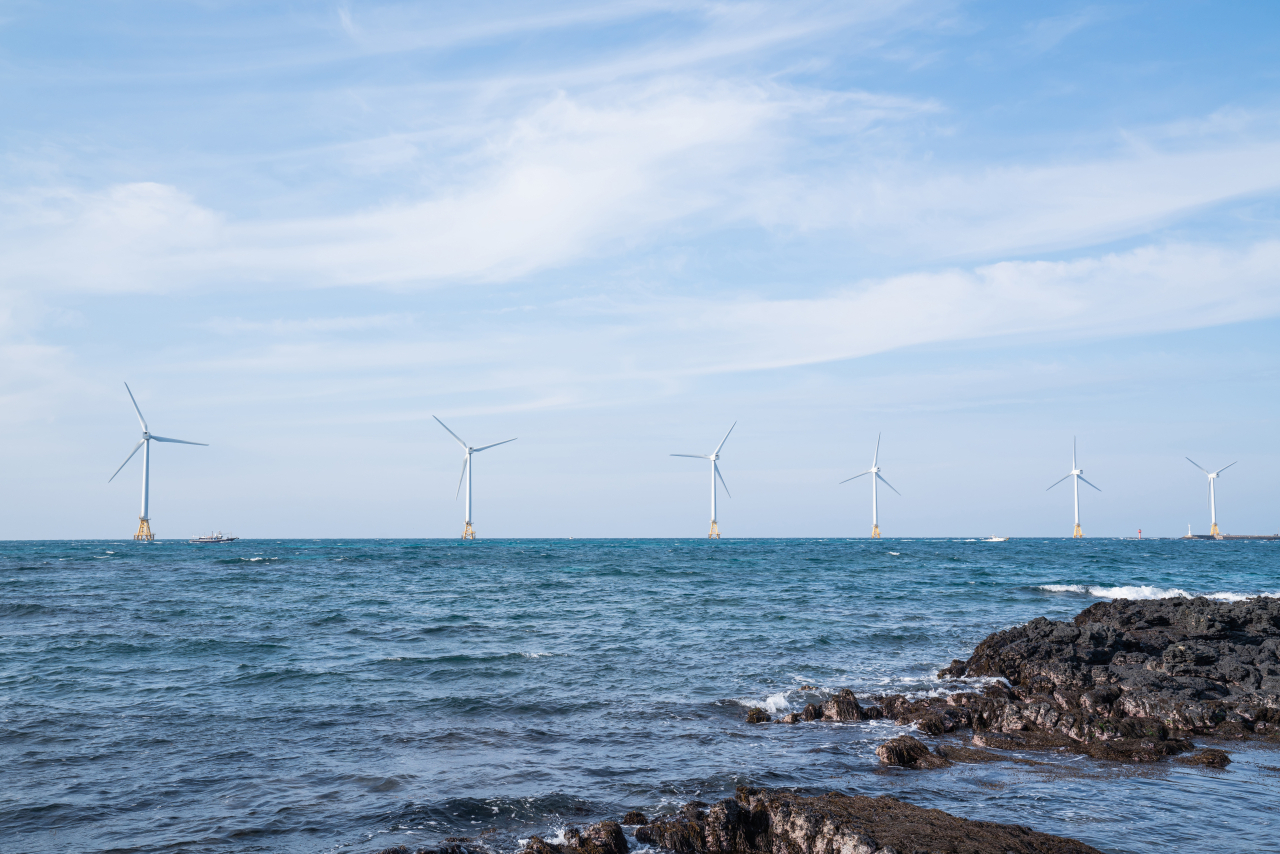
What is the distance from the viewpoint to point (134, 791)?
11.5m

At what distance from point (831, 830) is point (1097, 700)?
9.22 meters

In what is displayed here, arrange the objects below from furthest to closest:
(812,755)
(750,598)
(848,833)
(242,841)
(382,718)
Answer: (750,598) → (382,718) → (812,755) → (242,841) → (848,833)

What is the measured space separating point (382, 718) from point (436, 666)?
17.9 feet

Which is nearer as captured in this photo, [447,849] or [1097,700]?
[447,849]

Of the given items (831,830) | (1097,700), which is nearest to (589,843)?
(831,830)

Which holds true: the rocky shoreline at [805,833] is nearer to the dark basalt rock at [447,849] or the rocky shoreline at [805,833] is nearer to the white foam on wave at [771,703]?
the dark basalt rock at [447,849]

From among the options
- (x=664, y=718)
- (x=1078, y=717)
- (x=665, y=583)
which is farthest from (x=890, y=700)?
(x=665, y=583)

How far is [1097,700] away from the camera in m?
15.3

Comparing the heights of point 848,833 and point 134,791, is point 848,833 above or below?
above

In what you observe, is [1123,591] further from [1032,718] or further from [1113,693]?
[1032,718]

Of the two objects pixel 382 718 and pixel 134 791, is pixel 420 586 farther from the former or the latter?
pixel 134 791

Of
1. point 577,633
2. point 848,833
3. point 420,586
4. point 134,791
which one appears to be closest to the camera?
point 848,833

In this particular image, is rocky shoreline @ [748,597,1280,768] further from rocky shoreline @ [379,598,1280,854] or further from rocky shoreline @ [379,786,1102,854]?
rocky shoreline @ [379,786,1102,854]

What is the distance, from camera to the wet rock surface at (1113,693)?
1382 cm
